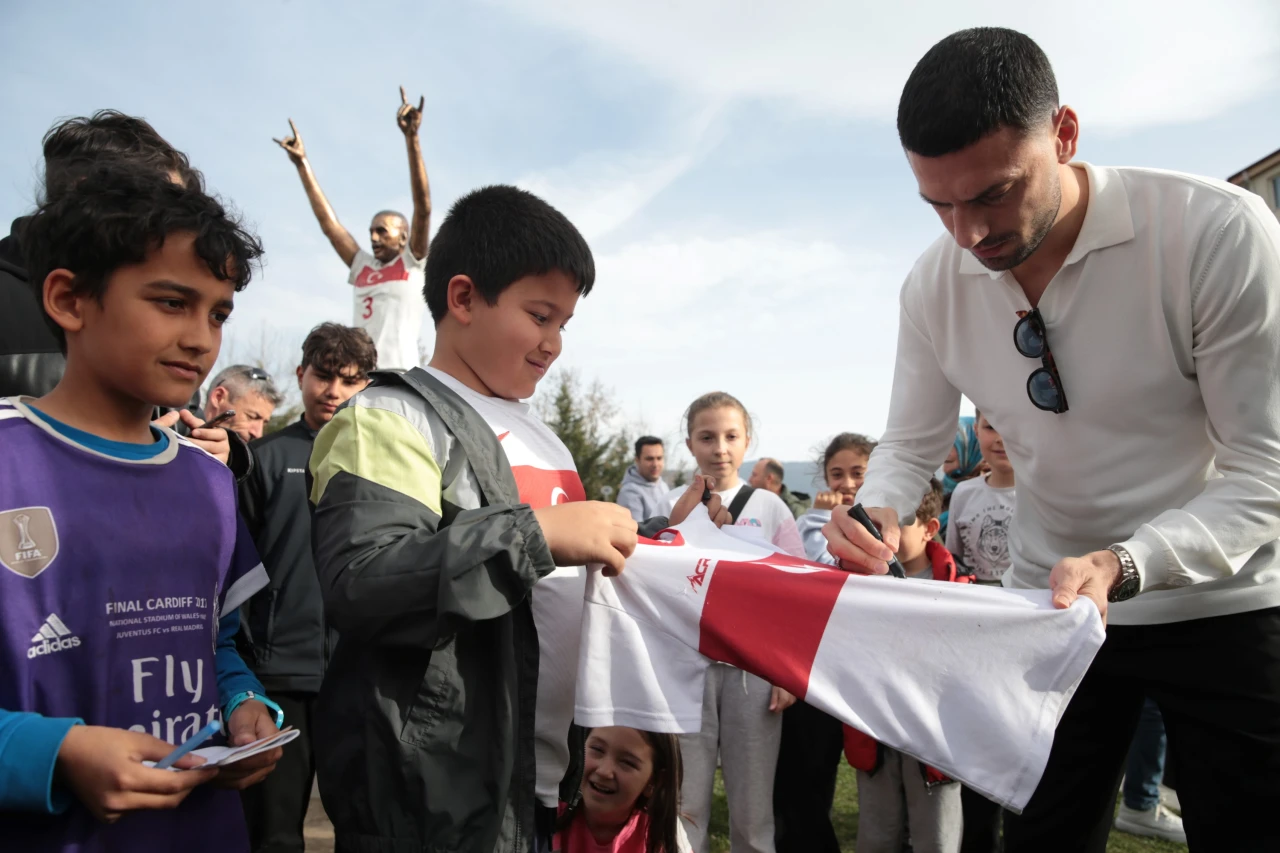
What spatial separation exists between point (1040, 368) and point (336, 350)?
127 inches

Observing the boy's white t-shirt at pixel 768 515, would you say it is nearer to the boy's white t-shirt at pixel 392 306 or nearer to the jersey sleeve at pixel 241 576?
the boy's white t-shirt at pixel 392 306

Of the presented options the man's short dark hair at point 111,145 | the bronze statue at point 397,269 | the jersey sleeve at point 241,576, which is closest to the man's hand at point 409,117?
the bronze statue at point 397,269

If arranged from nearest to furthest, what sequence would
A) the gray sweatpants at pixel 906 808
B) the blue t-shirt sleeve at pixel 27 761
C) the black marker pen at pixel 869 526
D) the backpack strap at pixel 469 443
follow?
the blue t-shirt sleeve at pixel 27 761 < the backpack strap at pixel 469 443 < the black marker pen at pixel 869 526 < the gray sweatpants at pixel 906 808

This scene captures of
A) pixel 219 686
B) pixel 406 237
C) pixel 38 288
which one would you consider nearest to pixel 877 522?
pixel 219 686

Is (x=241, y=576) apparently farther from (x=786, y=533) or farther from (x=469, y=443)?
(x=786, y=533)

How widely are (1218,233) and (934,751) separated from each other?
1.48m

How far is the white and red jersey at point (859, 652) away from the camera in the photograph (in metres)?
1.89

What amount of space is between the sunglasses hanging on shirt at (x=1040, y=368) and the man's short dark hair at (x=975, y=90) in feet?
1.80

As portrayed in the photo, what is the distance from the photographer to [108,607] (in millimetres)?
1668

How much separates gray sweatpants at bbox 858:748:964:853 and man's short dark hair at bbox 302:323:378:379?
3225 mm

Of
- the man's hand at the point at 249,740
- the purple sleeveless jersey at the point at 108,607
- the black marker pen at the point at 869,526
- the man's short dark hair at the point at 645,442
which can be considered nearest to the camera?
the purple sleeveless jersey at the point at 108,607

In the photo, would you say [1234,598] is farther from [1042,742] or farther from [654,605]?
[654,605]

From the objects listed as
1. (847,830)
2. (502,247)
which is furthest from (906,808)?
(502,247)

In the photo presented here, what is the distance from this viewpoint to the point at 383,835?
1674 millimetres
